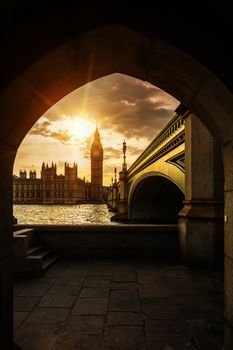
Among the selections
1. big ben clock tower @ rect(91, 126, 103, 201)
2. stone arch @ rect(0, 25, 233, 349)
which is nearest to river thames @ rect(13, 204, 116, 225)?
stone arch @ rect(0, 25, 233, 349)

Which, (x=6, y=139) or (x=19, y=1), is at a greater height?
(x=19, y=1)

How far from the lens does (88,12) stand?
7.44ft

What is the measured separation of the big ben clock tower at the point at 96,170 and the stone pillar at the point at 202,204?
145m

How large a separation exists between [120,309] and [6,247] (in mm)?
2041

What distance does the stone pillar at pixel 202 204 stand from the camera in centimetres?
614

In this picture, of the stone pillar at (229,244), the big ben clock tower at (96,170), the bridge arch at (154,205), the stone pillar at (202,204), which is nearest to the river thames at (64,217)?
the bridge arch at (154,205)

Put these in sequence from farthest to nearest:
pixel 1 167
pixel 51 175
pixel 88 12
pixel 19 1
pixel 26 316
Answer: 1. pixel 51 175
2. pixel 26 316
3. pixel 1 167
4. pixel 88 12
5. pixel 19 1

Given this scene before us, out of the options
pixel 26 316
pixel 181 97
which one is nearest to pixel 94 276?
pixel 26 316

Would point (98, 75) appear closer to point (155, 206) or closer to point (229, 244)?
point (229, 244)

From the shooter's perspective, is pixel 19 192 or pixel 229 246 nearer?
pixel 229 246

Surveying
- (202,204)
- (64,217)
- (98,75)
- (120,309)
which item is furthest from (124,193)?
(98,75)

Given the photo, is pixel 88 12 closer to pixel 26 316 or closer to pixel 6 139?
pixel 6 139

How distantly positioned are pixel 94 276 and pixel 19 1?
15.5ft

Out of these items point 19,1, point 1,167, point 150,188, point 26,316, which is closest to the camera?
point 19,1
